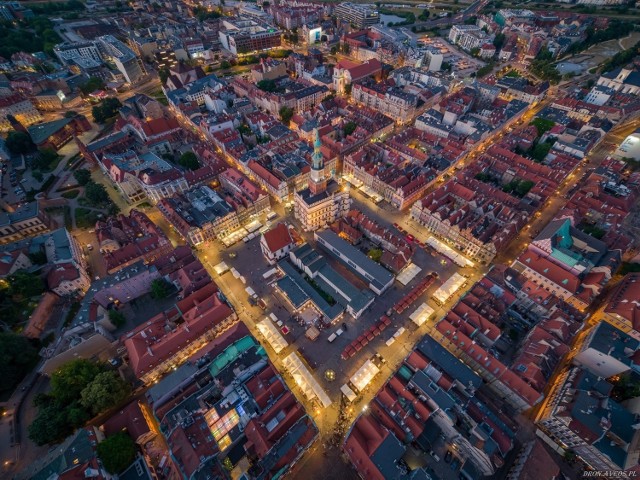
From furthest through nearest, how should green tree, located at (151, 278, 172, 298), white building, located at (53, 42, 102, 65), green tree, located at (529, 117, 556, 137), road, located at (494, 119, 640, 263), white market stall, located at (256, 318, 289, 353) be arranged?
white building, located at (53, 42, 102, 65) → green tree, located at (529, 117, 556, 137) → road, located at (494, 119, 640, 263) → green tree, located at (151, 278, 172, 298) → white market stall, located at (256, 318, 289, 353)

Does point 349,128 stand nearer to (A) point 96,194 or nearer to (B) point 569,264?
(B) point 569,264

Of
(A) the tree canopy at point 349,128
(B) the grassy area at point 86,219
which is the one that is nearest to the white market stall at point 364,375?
(B) the grassy area at point 86,219

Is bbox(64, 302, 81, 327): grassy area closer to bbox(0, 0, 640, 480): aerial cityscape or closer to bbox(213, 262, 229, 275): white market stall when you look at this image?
bbox(0, 0, 640, 480): aerial cityscape

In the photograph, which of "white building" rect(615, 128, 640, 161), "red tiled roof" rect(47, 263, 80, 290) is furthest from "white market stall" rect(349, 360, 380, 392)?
"white building" rect(615, 128, 640, 161)

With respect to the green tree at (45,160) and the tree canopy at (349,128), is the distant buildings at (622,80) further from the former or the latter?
the green tree at (45,160)

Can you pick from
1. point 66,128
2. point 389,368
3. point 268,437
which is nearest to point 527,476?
point 389,368

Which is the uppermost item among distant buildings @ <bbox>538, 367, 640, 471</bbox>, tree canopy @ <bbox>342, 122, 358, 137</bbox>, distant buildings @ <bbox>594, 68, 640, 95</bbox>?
tree canopy @ <bbox>342, 122, 358, 137</bbox>
